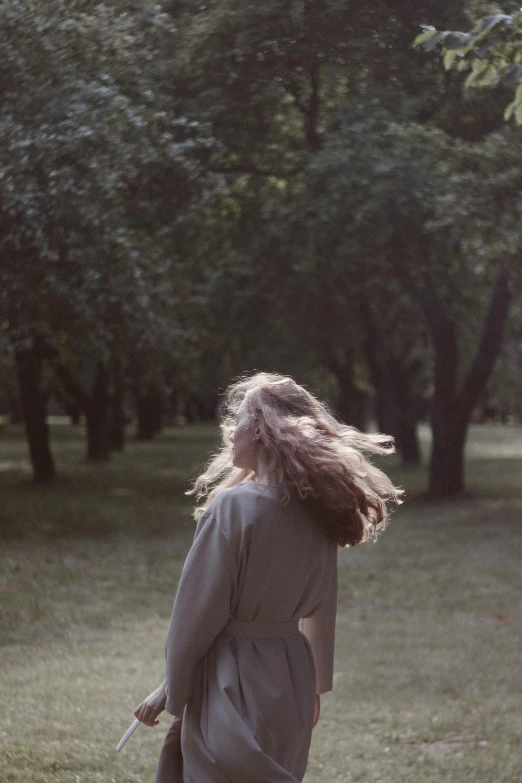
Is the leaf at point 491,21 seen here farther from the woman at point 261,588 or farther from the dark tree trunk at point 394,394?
the dark tree trunk at point 394,394

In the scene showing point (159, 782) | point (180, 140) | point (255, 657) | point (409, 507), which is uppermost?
point (180, 140)

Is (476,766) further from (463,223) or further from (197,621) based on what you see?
(463,223)

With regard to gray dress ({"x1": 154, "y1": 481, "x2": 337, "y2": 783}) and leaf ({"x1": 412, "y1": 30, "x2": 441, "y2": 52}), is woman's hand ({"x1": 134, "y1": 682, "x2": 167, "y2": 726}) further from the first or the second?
leaf ({"x1": 412, "y1": 30, "x2": 441, "y2": 52})

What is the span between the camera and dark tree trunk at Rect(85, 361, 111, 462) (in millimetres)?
29266

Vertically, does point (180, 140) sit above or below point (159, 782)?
above

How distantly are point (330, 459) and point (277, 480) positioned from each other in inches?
6.9

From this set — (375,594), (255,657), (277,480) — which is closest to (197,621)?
(255,657)

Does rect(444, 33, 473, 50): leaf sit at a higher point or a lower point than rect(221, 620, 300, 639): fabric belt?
higher

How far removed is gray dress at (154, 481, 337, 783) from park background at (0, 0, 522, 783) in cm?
258

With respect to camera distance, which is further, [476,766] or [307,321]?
[307,321]

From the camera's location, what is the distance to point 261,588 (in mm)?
3289

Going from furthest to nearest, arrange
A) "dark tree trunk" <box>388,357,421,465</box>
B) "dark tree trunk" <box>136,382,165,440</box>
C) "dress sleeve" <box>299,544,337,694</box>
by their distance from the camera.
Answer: "dark tree trunk" <box>136,382,165,440</box>
"dark tree trunk" <box>388,357,421,465</box>
"dress sleeve" <box>299,544,337,694</box>

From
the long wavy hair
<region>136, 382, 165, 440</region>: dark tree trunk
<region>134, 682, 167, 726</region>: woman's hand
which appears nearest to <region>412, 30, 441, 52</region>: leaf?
the long wavy hair

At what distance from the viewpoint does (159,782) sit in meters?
3.41
